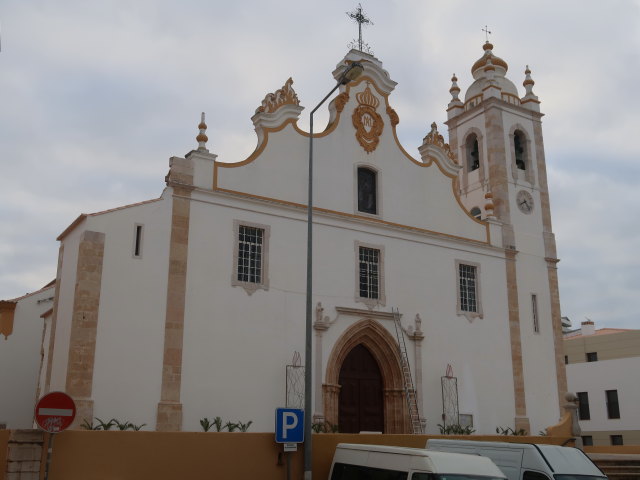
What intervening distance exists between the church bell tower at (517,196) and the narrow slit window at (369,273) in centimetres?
570

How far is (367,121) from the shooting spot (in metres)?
23.1

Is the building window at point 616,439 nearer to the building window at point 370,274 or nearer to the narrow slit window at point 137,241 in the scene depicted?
the building window at point 370,274

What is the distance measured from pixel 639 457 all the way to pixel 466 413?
503 centimetres

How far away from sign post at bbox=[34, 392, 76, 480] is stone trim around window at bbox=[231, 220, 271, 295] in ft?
32.1

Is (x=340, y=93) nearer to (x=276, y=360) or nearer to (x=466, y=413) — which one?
(x=276, y=360)

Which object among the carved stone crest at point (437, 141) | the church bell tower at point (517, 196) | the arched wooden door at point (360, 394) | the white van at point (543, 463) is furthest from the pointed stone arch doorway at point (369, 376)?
the white van at point (543, 463)

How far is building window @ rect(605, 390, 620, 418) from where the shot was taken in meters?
37.7

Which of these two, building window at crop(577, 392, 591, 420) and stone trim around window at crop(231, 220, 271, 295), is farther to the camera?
building window at crop(577, 392, 591, 420)

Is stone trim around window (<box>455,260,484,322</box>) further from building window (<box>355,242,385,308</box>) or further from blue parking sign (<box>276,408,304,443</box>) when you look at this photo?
blue parking sign (<box>276,408,304,443</box>)

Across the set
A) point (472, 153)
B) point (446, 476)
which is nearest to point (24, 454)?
point (446, 476)

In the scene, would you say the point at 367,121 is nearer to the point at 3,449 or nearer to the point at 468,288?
the point at 468,288

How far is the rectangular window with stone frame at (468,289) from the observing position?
23312 millimetres

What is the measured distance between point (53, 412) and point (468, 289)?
17.0m

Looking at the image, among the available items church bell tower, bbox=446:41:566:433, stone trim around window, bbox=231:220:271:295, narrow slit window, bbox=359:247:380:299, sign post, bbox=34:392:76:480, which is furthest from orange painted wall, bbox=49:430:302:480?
church bell tower, bbox=446:41:566:433
